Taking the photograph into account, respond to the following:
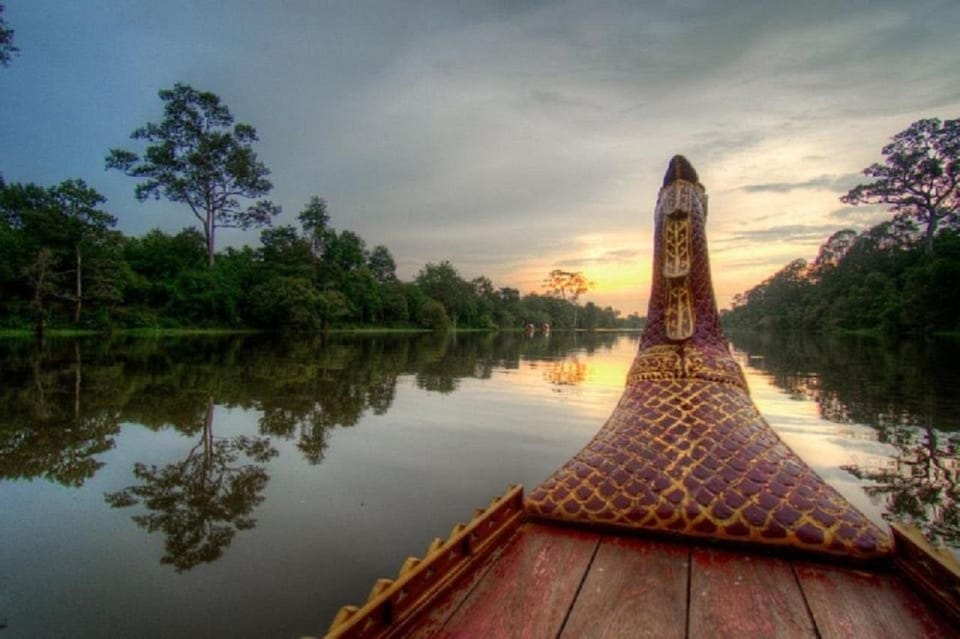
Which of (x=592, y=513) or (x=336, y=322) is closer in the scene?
(x=592, y=513)

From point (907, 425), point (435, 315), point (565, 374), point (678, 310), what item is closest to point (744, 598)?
point (678, 310)

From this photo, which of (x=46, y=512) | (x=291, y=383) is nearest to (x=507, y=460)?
(x=46, y=512)

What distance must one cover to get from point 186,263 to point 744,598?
38.7 meters

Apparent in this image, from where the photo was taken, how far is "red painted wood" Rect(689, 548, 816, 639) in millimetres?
1200

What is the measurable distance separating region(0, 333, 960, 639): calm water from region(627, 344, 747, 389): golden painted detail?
160 centimetres

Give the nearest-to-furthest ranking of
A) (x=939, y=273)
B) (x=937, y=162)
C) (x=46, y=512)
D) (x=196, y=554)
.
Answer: (x=196, y=554) < (x=46, y=512) < (x=939, y=273) < (x=937, y=162)

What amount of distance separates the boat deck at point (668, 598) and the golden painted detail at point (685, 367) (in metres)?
0.95

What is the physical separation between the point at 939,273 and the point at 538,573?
42127 mm

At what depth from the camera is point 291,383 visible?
29.2 feet

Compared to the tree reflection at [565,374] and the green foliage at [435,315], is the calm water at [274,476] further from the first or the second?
the green foliage at [435,315]

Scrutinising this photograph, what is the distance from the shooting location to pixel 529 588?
139 cm

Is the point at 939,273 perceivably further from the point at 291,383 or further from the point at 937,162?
the point at 291,383

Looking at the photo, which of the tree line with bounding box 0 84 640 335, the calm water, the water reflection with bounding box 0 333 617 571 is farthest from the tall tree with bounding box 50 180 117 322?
the calm water

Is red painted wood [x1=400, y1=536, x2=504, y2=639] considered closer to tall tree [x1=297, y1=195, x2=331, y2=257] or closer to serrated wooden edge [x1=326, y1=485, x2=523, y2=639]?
serrated wooden edge [x1=326, y1=485, x2=523, y2=639]
